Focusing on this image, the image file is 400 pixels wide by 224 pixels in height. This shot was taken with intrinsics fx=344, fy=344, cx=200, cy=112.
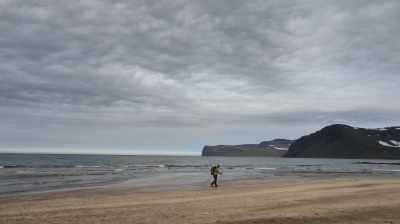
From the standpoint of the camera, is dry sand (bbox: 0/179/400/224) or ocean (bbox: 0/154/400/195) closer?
dry sand (bbox: 0/179/400/224)

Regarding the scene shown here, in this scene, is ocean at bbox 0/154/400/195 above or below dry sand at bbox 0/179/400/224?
below

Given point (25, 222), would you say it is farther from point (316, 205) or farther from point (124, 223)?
point (316, 205)

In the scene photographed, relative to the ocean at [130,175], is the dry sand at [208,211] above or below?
above

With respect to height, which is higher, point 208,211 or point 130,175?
point 208,211

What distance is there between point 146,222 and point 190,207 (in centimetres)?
415

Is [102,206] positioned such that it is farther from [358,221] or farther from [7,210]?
[358,221]

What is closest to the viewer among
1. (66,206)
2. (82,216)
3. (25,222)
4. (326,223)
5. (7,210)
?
(326,223)

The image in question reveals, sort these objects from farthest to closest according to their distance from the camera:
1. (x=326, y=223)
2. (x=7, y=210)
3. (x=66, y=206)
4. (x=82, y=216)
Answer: (x=66, y=206)
(x=7, y=210)
(x=82, y=216)
(x=326, y=223)

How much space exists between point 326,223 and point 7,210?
15.0m

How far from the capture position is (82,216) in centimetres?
1502

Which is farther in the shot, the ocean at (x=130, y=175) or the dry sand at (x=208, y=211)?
the ocean at (x=130, y=175)

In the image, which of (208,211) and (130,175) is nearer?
(208,211)

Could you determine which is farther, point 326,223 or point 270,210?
point 270,210

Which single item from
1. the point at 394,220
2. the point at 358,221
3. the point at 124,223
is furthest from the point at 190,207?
the point at 394,220
